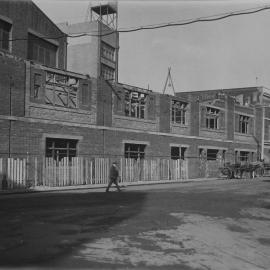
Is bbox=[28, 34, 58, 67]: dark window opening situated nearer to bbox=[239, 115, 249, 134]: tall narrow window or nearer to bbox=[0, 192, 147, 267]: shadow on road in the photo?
bbox=[0, 192, 147, 267]: shadow on road

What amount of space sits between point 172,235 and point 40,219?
12.1 ft

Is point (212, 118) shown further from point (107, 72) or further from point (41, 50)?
point (107, 72)

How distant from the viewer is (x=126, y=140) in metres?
32.9

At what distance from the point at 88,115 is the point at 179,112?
12269 mm

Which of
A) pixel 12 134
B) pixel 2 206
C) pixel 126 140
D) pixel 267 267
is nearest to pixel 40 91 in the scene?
pixel 12 134

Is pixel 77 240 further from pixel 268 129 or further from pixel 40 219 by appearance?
pixel 268 129

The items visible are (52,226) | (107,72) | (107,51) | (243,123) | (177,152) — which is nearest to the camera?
(52,226)

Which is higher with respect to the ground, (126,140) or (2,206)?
(126,140)

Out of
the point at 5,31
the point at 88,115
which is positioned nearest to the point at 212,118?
the point at 88,115

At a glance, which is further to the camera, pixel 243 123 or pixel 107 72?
pixel 107 72

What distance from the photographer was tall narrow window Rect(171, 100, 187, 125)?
1531 inches

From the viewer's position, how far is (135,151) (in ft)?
112

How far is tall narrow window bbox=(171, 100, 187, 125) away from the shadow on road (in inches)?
869

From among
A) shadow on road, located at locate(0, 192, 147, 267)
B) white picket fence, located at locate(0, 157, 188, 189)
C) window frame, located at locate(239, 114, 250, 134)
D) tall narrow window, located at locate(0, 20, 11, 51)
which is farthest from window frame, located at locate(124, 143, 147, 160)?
Result: window frame, located at locate(239, 114, 250, 134)
